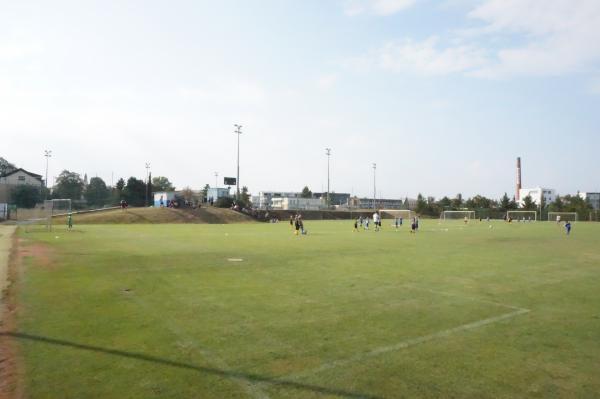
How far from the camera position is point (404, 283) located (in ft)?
39.1

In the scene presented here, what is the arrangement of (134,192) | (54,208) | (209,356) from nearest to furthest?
(209,356)
(54,208)
(134,192)

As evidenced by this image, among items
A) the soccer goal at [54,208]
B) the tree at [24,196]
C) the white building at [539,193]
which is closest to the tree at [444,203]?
the white building at [539,193]

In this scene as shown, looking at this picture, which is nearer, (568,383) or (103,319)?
(568,383)

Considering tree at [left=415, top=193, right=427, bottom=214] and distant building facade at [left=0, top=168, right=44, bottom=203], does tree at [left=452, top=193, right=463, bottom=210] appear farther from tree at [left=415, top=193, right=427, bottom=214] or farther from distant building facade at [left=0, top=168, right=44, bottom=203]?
distant building facade at [left=0, top=168, right=44, bottom=203]

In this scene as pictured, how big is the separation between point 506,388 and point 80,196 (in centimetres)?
14348

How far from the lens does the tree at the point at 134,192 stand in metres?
100

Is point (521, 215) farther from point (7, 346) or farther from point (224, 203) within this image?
point (7, 346)

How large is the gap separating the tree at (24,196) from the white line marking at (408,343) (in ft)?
345

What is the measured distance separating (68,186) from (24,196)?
32.7 meters

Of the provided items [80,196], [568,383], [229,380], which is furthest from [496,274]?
[80,196]

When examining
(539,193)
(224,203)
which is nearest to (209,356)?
(224,203)

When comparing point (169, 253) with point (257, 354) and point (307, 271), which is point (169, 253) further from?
point (257, 354)

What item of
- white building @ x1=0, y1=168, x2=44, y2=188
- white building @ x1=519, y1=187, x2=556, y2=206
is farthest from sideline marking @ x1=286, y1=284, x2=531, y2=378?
white building @ x1=519, y1=187, x2=556, y2=206

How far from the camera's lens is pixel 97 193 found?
13450 cm
